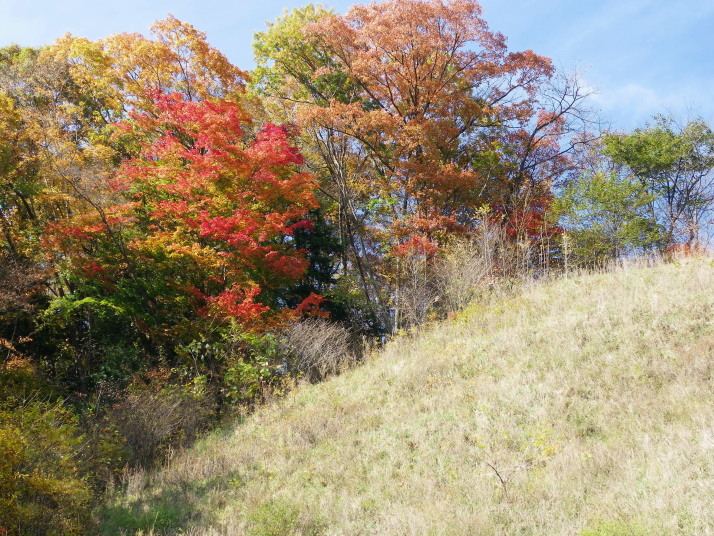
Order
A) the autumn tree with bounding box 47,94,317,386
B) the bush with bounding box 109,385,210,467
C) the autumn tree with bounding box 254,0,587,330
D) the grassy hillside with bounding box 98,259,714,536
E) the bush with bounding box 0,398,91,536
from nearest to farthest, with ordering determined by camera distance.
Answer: the grassy hillside with bounding box 98,259,714,536, the bush with bounding box 0,398,91,536, the bush with bounding box 109,385,210,467, the autumn tree with bounding box 47,94,317,386, the autumn tree with bounding box 254,0,587,330

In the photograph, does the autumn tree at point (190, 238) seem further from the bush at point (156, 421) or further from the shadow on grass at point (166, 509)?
the shadow on grass at point (166, 509)

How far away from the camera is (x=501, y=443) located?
5680 mm

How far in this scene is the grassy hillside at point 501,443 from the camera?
4.31 m

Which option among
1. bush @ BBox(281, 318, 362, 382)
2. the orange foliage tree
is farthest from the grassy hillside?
the orange foliage tree

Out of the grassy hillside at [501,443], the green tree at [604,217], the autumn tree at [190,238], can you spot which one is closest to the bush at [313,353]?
the autumn tree at [190,238]

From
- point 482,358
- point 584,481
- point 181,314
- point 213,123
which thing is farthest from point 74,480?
point 213,123

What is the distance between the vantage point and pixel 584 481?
4555 millimetres

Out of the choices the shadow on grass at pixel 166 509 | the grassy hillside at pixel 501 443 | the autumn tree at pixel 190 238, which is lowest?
the shadow on grass at pixel 166 509

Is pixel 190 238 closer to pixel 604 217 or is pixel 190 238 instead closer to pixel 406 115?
pixel 406 115

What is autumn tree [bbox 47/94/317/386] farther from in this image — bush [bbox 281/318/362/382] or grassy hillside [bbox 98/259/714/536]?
grassy hillside [bbox 98/259/714/536]

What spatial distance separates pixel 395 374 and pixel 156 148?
10325 mm

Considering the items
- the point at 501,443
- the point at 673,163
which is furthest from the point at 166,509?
the point at 673,163

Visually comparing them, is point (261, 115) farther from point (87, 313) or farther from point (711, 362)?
point (711, 362)

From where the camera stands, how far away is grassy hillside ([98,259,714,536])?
4312 mm
